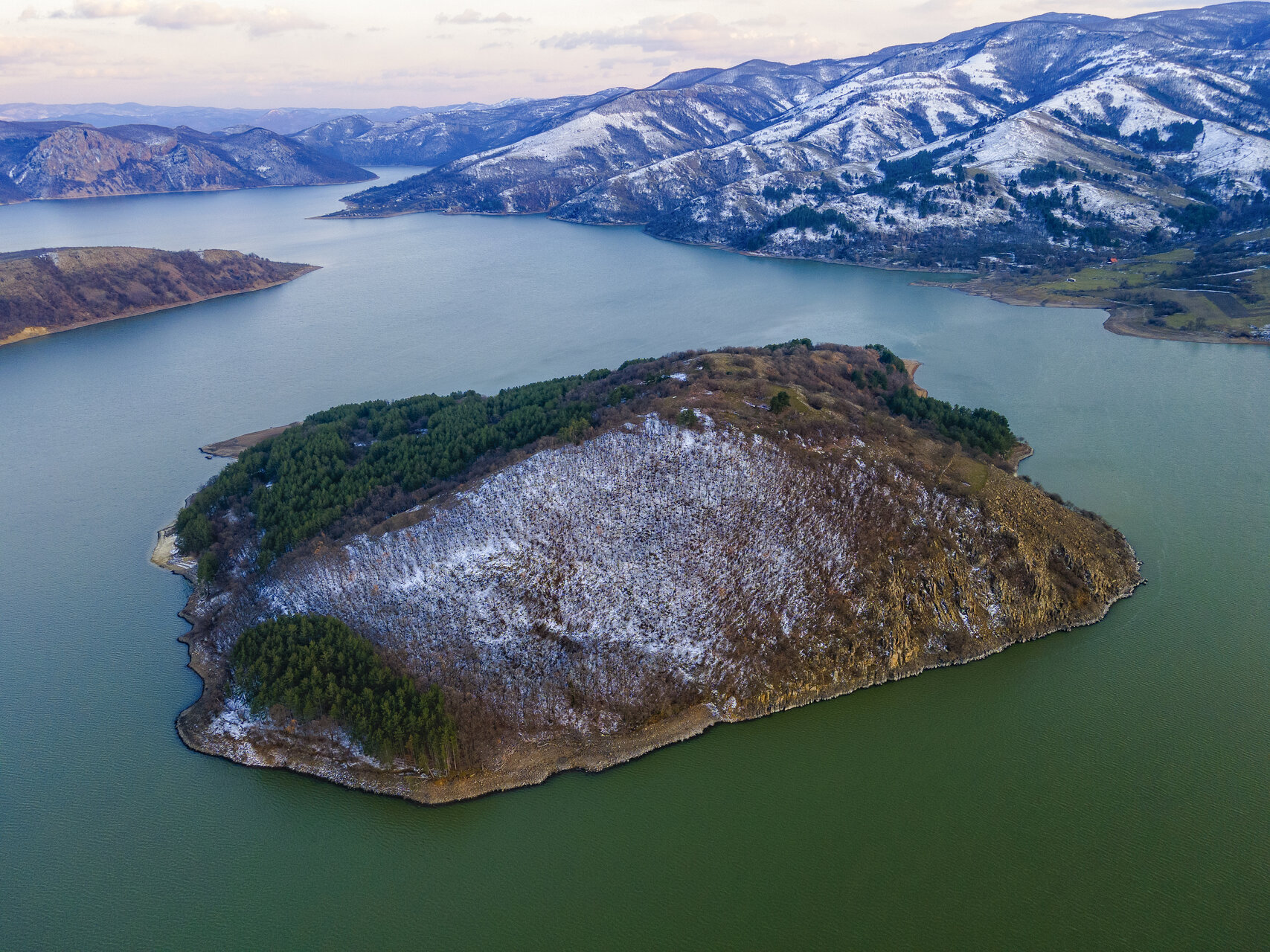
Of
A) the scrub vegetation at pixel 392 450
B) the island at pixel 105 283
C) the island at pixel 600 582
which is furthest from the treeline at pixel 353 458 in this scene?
the island at pixel 105 283

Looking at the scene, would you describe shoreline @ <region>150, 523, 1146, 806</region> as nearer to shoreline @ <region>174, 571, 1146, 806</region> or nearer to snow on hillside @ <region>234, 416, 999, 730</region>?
shoreline @ <region>174, 571, 1146, 806</region>

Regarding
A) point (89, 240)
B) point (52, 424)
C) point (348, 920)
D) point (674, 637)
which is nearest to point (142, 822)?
point (348, 920)

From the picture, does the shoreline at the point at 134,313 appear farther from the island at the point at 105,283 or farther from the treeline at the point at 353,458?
the treeline at the point at 353,458

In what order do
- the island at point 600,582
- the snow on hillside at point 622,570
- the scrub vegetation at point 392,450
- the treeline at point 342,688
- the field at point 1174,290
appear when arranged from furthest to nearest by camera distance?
the field at point 1174,290 → the scrub vegetation at point 392,450 → the snow on hillside at point 622,570 → the island at point 600,582 → the treeline at point 342,688

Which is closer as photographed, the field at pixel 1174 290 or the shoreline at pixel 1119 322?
the shoreline at pixel 1119 322

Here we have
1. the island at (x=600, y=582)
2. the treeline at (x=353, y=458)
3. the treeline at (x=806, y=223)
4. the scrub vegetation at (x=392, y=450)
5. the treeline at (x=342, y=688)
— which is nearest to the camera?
the treeline at (x=342, y=688)

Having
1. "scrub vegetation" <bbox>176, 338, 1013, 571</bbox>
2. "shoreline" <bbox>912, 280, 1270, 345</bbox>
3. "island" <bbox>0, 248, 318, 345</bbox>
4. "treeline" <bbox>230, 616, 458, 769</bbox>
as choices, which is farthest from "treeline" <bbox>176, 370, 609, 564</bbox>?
"island" <bbox>0, 248, 318, 345</bbox>

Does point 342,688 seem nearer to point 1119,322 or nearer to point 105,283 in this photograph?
point 1119,322

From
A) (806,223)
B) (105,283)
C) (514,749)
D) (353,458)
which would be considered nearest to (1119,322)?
(806,223)
